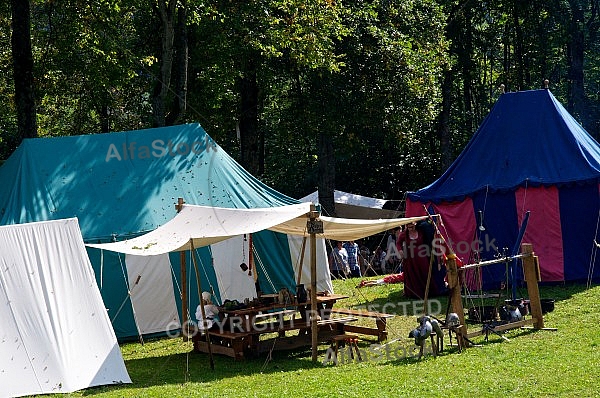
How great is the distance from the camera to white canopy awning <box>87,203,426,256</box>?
34.3 ft

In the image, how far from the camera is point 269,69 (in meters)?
21.7

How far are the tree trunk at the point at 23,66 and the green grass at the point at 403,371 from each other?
23.1 feet

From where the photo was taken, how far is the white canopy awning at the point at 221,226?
34.3ft

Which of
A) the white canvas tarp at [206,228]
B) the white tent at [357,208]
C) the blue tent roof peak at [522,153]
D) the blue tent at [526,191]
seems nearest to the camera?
the white canvas tarp at [206,228]

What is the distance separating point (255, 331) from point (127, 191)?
3790mm

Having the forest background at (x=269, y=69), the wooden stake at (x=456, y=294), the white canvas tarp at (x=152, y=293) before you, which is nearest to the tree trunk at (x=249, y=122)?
the forest background at (x=269, y=69)

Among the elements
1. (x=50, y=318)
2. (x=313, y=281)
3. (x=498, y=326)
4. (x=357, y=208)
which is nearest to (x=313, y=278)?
(x=313, y=281)

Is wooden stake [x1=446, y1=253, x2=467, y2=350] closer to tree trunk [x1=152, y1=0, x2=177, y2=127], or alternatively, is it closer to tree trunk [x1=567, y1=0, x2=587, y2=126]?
tree trunk [x1=152, y1=0, x2=177, y2=127]

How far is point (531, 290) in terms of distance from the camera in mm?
11250

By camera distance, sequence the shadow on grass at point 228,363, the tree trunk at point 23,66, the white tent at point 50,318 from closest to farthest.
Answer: the white tent at point 50,318 < the shadow on grass at point 228,363 < the tree trunk at point 23,66

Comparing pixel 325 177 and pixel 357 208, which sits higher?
pixel 325 177

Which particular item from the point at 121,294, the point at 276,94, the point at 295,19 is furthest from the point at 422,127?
the point at 121,294

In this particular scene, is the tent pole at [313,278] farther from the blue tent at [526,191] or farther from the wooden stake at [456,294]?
the blue tent at [526,191]

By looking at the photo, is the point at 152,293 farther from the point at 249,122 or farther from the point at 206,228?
the point at 249,122
